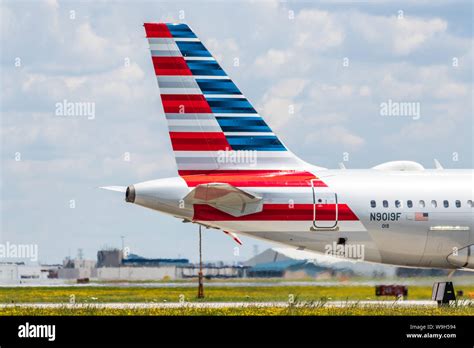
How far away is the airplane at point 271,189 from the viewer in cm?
3922

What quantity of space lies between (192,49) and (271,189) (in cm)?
645

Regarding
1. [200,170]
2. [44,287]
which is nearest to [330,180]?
[200,170]

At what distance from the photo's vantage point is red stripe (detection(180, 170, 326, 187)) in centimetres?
3959

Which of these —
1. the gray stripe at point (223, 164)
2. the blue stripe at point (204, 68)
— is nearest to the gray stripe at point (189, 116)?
the gray stripe at point (223, 164)

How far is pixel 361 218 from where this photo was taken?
131 feet

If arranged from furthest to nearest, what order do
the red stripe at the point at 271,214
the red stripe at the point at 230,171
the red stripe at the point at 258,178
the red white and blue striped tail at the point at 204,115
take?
the red white and blue striped tail at the point at 204,115 < the red stripe at the point at 230,171 < the red stripe at the point at 258,178 < the red stripe at the point at 271,214

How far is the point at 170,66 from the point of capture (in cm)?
4106

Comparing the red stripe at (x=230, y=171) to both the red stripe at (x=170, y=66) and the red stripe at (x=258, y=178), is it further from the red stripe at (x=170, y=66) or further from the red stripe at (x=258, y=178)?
the red stripe at (x=170, y=66)

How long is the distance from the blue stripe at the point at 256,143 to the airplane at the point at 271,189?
0.13ft

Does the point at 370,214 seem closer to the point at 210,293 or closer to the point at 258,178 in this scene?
the point at 258,178

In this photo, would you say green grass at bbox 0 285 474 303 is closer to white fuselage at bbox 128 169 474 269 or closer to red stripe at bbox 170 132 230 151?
white fuselage at bbox 128 169 474 269

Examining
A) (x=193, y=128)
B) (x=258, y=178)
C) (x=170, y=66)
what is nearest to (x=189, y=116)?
(x=193, y=128)

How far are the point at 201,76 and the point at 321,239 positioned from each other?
7793 millimetres

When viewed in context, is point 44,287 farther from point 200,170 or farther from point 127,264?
point 200,170
